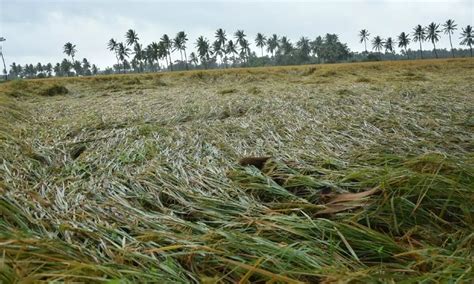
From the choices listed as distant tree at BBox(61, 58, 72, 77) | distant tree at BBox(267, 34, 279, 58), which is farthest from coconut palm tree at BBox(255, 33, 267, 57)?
distant tree at BBox(61, 58, 72, 77)

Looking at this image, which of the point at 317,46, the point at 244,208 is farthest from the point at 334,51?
the point at 244,208

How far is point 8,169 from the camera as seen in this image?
2.05 metres

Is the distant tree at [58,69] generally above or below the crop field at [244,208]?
above

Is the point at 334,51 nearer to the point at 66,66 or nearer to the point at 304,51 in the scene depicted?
the point at 304,51

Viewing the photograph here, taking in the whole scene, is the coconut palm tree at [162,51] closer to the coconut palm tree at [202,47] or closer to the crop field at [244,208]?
the coconut palm tree at [202,47]

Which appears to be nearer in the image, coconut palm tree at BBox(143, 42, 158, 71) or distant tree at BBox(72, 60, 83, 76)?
coconut palm tree at BBox(143, 42, 158, 71)

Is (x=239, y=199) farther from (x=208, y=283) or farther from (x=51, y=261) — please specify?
(x=51, y=261)

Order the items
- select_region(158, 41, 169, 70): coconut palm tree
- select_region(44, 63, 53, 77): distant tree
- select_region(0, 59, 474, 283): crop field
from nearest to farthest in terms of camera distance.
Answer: select_region(0, 59, 474, 283): crop field
select_region(158, 41, 169, 70): coconut palm tree
select_region(44, 63, 53, 77): distant tree

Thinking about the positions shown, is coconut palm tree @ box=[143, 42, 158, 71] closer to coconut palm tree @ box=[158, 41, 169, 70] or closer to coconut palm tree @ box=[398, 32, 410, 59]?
coconut palm tree @ box=[158, 41, 169, 70]

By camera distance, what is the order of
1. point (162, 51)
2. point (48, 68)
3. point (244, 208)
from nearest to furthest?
point (244, 208), point (162, 51), point (48, 68)

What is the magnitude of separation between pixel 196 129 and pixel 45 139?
62.5 inches

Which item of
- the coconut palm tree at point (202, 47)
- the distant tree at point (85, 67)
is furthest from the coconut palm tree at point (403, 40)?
the distant tree at point (85, 67)

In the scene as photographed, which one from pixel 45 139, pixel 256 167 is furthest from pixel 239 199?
pixel 45 139

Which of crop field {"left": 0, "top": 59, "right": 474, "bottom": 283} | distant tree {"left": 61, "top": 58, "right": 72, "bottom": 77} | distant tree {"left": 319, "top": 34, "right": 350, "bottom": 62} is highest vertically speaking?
distant tree {"left": 61, "top": 58, "right": 72, "bottom": 77}
